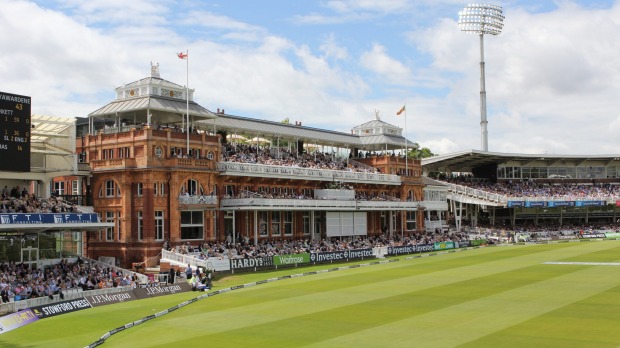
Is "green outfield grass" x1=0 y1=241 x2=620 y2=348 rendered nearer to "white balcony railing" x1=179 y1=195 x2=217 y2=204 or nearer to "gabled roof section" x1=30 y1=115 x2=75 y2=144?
"white balcony railing" x1=179 y1=195 x2=217 y2=204

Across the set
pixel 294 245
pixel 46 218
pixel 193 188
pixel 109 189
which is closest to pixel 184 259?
pixel 193 188

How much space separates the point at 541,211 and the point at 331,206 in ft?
145

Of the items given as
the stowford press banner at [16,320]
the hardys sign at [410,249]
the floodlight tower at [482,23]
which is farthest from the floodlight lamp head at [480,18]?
the stowford press banner at [16,320]

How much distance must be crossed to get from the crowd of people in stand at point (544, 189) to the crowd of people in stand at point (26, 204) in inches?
2415

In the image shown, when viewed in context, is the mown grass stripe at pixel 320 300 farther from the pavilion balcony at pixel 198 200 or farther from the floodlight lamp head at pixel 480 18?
the floodlight lamp head at pixel 480 18

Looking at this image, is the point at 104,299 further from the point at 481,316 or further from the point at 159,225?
the point at 481,316

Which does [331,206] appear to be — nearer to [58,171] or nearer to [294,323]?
[58,171]

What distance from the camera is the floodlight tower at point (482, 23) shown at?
101125mm

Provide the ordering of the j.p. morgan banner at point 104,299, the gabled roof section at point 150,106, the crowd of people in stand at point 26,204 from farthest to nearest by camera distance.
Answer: the gabled roof section at point 150,106 → the crowd of people in stand at point 26,204 → the j.p. morgan banner at point 104,299

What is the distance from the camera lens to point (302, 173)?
61750 millimetres

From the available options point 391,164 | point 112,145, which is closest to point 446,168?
point 391,164

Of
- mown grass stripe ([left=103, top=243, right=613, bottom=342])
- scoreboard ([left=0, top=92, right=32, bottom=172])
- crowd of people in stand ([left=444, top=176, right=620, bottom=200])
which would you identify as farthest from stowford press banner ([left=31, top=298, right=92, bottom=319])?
crowd of people in stand ([left=444, top=176, right=620, bottom=200])

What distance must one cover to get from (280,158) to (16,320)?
38188 mm

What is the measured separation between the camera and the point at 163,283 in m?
40.2
